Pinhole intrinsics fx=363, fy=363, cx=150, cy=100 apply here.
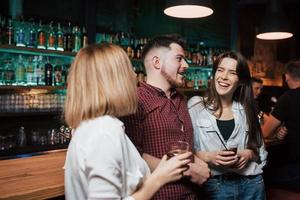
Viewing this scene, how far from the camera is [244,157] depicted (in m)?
2.14

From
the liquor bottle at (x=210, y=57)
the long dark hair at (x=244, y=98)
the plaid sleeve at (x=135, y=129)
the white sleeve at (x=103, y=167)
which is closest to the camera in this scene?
the white sleeve at (x=103, y=167)

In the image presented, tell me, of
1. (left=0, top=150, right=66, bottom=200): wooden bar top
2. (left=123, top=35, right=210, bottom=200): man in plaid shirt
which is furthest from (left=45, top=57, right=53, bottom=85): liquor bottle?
(left=123, top=35, right=210, bottom=200): man in plaid shirt

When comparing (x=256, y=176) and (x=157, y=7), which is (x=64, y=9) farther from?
(x=256, y=176)

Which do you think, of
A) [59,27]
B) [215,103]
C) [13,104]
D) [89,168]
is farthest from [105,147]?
[59,27]

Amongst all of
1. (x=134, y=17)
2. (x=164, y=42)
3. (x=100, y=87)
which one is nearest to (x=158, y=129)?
Result: (x=164, y=42)

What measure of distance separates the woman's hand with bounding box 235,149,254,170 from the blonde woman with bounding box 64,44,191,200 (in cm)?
93

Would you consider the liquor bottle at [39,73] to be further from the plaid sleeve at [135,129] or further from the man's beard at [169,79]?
the plaid sleeve at [135,129]

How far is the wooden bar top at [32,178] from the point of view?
59.7 inches

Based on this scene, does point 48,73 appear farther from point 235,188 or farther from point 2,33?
point 235,188

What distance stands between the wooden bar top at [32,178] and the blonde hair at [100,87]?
459mm

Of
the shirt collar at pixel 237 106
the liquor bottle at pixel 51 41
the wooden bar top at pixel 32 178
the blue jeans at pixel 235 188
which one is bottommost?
the blue jeans at pixel 235 188

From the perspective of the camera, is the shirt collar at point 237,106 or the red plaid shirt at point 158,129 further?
the shirt collar at point 237,106

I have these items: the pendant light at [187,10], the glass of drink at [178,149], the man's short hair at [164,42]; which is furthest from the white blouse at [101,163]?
the pendant light at [187,10]

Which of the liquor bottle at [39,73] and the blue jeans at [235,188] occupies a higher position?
the liquor bottle at [39,73]
